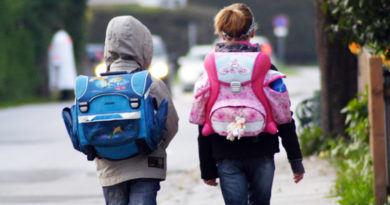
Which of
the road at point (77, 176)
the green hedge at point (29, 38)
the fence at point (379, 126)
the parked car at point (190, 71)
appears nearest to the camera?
the fence at point (379, 126)

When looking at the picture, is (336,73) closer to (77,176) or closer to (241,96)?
(77,176)

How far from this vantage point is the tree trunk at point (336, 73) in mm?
10391

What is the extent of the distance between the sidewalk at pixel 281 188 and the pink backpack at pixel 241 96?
10.6 ft

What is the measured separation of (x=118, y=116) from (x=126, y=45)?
0.46 m

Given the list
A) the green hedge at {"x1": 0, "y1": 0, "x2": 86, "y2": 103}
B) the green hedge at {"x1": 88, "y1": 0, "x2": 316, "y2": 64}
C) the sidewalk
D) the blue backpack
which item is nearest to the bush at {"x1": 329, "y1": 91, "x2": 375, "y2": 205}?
the sidewalk

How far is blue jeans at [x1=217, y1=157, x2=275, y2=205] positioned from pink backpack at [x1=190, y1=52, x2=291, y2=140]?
0.17 m

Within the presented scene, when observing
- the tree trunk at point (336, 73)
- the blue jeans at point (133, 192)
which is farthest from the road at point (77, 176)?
the blue jeans at point (133, 192)

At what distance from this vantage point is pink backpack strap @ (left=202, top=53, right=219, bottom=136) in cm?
453

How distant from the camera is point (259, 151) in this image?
4.56 m

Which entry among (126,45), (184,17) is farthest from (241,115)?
(184,17)

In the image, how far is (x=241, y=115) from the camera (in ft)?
14.7

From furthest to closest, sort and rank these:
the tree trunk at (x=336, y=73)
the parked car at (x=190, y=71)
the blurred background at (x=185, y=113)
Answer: the parked car at (x=190, y=71)
the tree trunk at (x=336, y=73)
the blurred background at (x=185, y=113)

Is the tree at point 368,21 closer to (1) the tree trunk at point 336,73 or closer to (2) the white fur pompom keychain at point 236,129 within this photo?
(2) the white fur pompom keychain at point 236,129

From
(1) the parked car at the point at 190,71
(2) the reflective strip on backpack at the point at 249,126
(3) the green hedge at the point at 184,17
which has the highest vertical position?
(2) the reflective strip on backpack at the point at 249,126
